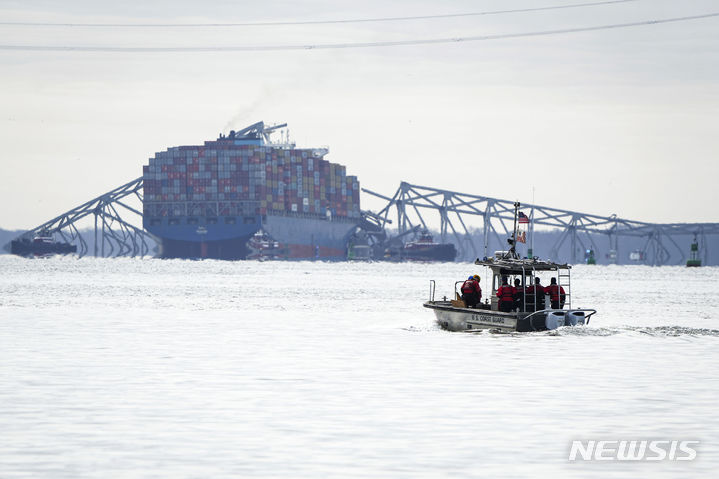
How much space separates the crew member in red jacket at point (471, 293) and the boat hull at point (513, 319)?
0.58 metres

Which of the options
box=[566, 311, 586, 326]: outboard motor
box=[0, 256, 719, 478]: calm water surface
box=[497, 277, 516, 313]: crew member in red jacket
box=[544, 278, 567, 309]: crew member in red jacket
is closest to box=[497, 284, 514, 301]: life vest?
box=[497, 277, 516, 313]: crew member in red jacket

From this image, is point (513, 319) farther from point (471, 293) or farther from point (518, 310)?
point (471, 293)

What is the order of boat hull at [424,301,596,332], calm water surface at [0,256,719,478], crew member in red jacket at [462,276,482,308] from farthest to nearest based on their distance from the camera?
crew member in red jacket at [462,276,482,308] → boat hull at [424,301,596,332] → calm water surface at [0,256,719,478]

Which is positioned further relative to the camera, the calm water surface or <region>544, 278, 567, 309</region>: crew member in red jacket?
<region>544, 278, 567, 309</region>: crew member in red jacket

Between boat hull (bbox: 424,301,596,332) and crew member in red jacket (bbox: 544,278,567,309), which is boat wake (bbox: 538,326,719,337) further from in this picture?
crew member in red jacket (bbox: 544,278,567,309)

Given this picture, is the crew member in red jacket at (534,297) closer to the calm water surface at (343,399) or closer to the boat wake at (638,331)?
the boat wake at (638,331)

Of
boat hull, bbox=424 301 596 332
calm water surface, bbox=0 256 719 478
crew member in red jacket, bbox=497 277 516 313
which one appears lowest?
calm water surface, bbox=0 256 719 478

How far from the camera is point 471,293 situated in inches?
1730

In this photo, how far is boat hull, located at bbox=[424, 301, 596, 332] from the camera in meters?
41.0

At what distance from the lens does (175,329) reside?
47594 mm

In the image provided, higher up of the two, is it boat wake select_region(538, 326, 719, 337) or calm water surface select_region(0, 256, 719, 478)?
boat wake select_region(538, 326, 719, 337)

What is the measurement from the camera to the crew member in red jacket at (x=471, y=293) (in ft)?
144

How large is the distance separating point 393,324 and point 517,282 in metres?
10.5

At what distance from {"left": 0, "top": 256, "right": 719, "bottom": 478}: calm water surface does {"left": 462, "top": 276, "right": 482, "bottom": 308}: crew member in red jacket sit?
1.33 m
